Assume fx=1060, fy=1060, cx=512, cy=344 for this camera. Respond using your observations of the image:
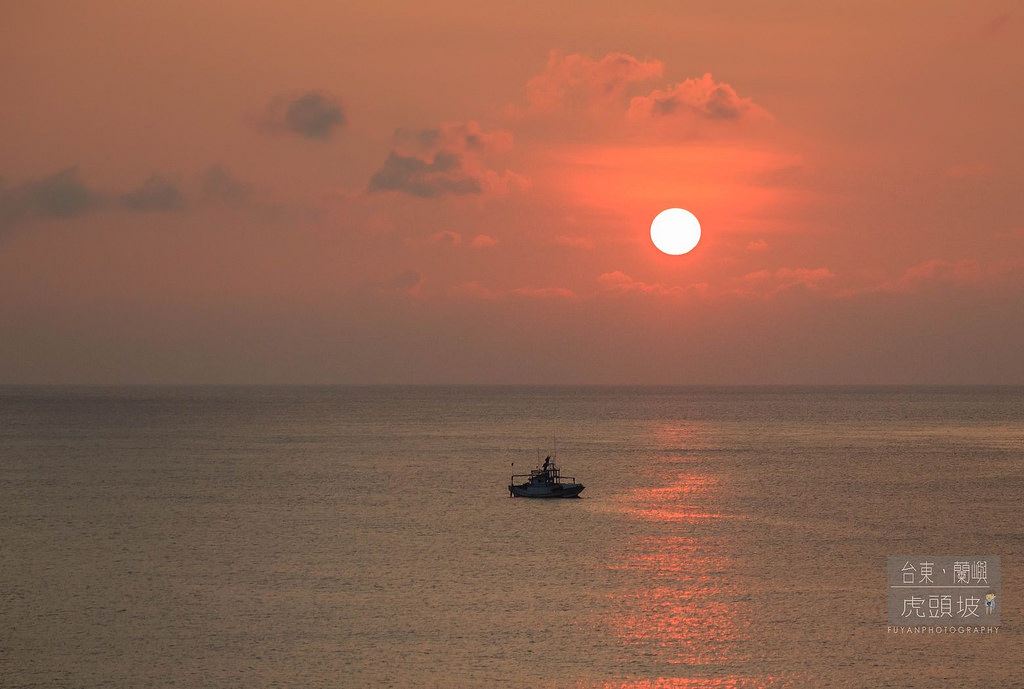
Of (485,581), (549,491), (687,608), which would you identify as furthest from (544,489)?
(687,608)

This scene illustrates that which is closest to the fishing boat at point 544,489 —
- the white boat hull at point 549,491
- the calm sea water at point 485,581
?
the white boat hull at point 549,491

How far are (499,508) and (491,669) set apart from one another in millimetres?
58691

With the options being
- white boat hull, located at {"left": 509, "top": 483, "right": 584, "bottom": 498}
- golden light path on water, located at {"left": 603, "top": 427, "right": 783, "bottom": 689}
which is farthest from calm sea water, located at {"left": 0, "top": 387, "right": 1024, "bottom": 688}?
white boat hull, located at {"left": 509, "top": 483, "right": 584, "bottom": 498}

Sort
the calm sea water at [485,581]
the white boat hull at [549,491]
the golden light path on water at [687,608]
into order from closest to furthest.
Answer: the golden light path on water at [687,608] → the calm sea water at [485,581] → the white boat hull at [549,491]

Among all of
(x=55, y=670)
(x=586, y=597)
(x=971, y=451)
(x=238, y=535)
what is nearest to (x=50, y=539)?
(x=238, y=535)

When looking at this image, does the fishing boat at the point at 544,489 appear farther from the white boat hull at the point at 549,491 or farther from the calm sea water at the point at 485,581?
the calm sea water at the point at 485,581

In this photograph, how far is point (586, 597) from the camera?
231 ft

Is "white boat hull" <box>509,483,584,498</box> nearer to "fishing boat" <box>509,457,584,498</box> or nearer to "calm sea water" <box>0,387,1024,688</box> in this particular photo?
"fishing boat" <box>509,457,584,498</box>

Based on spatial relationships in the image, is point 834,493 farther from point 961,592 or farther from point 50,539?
point 50,539

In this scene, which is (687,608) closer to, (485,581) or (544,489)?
(485,581)

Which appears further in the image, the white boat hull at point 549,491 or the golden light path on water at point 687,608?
the white boat hull at point 549,491

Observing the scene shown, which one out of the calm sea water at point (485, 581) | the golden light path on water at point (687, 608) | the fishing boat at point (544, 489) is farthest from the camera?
the fishing boat at point (544, 489)

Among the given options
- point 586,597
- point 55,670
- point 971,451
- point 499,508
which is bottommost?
point 55,670

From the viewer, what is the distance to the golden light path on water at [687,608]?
2172 inches
